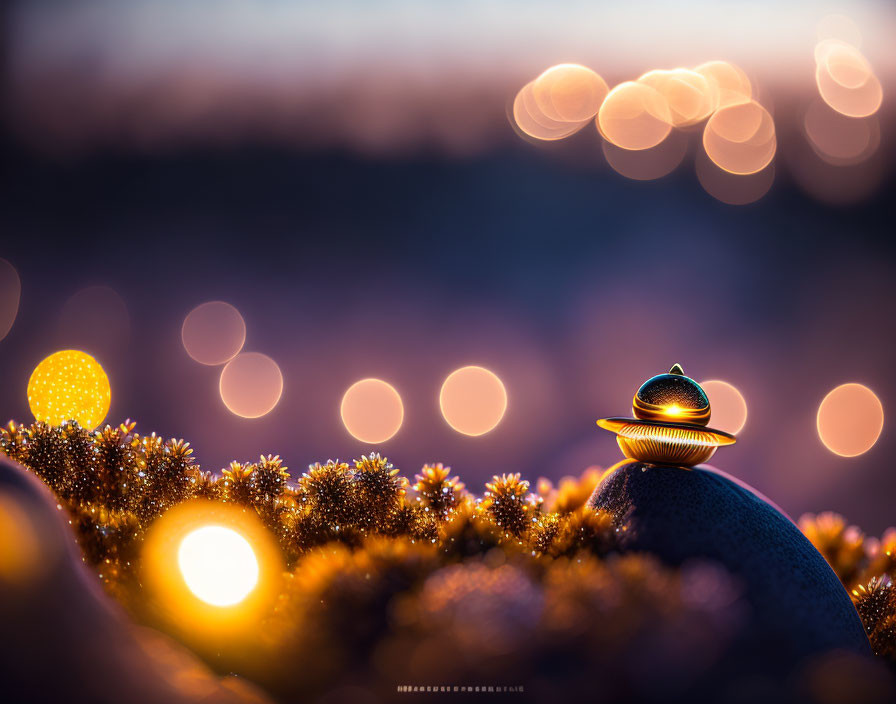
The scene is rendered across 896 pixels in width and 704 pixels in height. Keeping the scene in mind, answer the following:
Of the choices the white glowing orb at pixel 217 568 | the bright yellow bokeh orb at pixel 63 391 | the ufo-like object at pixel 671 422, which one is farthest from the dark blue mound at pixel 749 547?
the bright yellow bokeh orb at pixel 63 391

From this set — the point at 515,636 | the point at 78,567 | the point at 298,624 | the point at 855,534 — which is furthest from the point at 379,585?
the point at 855,534

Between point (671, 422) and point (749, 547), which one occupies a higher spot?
point (671, 422)

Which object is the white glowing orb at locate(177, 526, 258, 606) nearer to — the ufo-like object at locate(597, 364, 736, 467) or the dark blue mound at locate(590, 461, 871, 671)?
the dark blue mound at locate(590, 461, 871, 671)

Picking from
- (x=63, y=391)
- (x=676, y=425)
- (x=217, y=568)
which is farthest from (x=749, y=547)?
(x=63, y=391)

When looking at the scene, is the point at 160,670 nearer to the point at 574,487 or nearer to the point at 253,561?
the point at 253,561

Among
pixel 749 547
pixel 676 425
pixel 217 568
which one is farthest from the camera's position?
pixel 676 425

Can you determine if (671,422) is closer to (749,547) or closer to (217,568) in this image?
(749,547)

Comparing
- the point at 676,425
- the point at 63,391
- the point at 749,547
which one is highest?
the point at 63,391

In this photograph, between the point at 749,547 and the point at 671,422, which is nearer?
the point at 749,547
